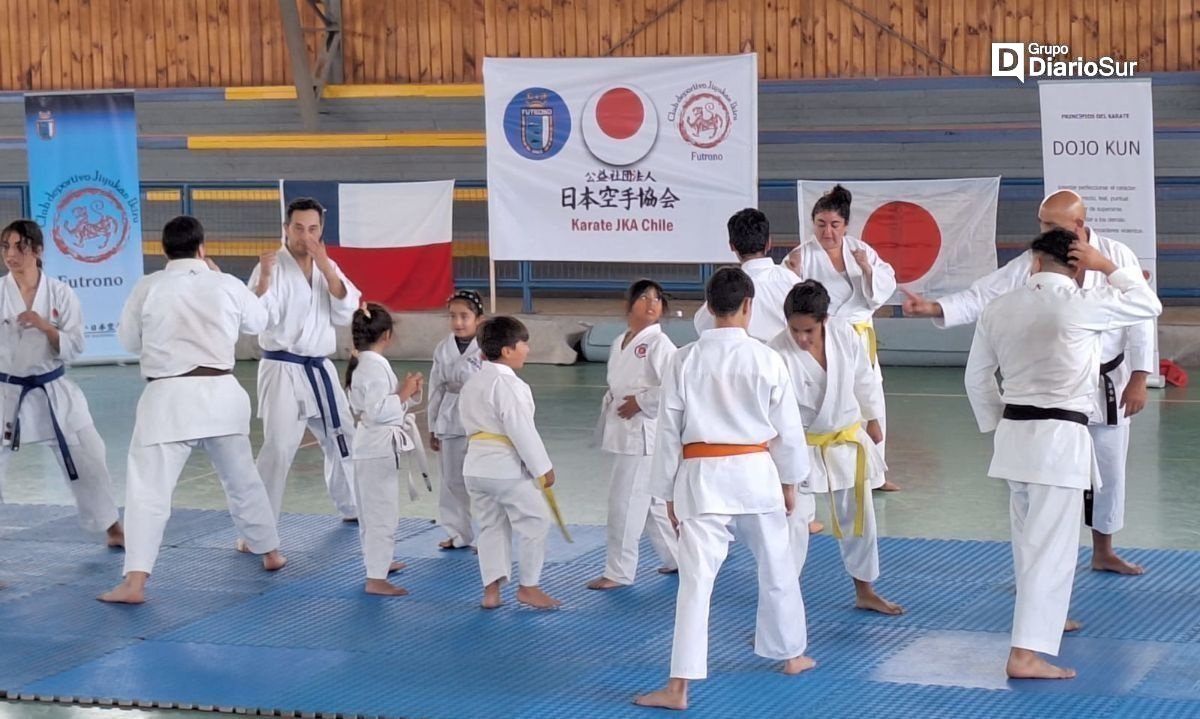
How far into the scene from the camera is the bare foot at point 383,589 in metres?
5.93

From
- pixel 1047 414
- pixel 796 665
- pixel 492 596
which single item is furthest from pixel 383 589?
pixel 1047 414

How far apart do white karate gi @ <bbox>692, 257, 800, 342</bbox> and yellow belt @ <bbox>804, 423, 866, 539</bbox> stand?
84 cm

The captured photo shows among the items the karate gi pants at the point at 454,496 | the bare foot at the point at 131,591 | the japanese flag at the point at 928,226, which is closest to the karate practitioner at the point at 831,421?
the karate gi pants at the point at 454,496

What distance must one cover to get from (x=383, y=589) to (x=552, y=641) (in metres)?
0.95

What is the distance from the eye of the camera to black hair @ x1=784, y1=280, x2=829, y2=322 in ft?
16.7

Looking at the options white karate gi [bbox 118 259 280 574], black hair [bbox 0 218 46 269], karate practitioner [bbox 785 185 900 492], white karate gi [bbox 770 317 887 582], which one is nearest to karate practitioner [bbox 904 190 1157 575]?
white karate gi [bbox 770 317 887 582]

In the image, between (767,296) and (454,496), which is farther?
(454,496)

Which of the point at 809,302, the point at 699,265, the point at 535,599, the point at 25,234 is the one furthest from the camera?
the point at 699,265

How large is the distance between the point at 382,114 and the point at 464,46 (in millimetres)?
1053

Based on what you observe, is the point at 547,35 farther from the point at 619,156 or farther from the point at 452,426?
the point at 452,426

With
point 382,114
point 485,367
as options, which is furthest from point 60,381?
point 382,114

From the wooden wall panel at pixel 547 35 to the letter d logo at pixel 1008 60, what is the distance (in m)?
0.08

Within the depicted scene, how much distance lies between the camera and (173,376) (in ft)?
19.5

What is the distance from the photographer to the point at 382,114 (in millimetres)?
14898
